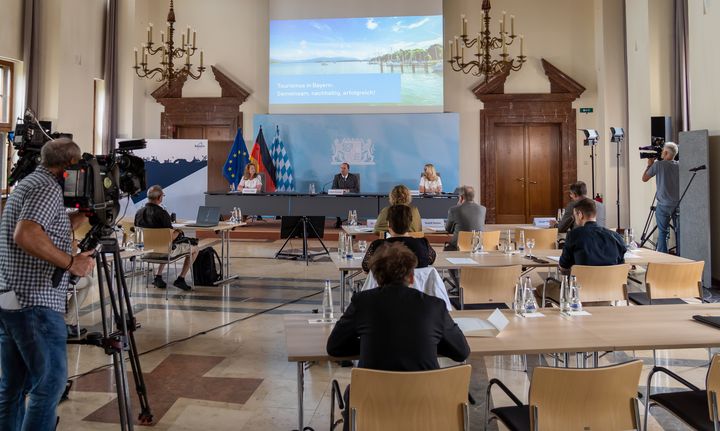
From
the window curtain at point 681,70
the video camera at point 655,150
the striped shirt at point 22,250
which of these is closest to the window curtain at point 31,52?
the striped shirt at point 22,250

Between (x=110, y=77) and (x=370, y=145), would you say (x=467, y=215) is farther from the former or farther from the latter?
(x=110, y=77)

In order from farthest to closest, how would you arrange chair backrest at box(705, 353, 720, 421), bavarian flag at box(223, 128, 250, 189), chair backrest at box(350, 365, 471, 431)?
bavarian flag at box(223, 128, 250, 189) → chair backrest at box(705, 353, 720, 421) → chair backrest at box(350, 365, 471, 431)

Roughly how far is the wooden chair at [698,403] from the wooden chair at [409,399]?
84 centimetres

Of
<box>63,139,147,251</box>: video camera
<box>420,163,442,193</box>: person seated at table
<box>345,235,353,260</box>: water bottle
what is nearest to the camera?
<box>63,139,147,251</box>: video camera

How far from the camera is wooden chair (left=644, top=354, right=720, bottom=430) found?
1857 mm

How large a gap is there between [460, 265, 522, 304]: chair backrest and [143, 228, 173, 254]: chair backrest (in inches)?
138

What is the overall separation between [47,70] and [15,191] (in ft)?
28.5

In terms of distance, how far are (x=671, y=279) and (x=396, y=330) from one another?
9.21 feet

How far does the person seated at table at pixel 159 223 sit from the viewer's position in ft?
19.6

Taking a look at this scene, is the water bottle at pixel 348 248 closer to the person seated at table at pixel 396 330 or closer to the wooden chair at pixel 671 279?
the wooden chair at pixel 671 279

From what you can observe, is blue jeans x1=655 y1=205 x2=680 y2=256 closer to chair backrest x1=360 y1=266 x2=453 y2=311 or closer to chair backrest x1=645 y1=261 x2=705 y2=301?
chair backrest x1=645 y1=261 x2=705 y2=301

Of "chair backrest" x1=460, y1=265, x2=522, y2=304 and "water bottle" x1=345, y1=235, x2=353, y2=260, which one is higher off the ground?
"water bottle" x1=345, y1=235, x2=353, y2=260

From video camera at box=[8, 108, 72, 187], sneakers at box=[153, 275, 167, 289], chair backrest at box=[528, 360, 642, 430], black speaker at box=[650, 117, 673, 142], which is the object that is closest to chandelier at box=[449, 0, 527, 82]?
black speaker at box=[650, 117, 673, 142]

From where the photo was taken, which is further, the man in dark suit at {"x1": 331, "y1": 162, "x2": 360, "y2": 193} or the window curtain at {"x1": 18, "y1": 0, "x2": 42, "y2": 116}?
the man in dark suit at {"x1": 331, "y1": 162, "x2": 360, "y2": 193}
